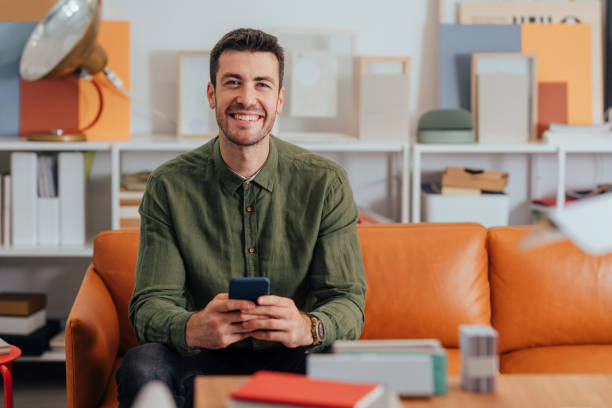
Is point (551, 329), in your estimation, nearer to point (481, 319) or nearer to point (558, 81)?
point (481, 319)

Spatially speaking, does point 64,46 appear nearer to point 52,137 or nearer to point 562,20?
point 52,137

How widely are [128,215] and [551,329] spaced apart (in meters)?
1.55

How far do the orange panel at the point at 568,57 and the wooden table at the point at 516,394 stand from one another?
200 centimetres

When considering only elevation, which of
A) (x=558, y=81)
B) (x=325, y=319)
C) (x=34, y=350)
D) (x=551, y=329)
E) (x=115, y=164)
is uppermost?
(x=558, y=81)

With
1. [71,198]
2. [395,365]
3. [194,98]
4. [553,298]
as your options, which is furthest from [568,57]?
[395,365]

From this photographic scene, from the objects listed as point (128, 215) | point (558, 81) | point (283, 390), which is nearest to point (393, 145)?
point (558, 81)

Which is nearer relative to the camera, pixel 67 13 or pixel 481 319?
pixel 481 319

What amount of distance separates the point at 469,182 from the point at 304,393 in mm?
1965

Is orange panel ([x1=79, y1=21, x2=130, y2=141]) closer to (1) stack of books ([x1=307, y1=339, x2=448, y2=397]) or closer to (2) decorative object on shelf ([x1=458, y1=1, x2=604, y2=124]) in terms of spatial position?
(2) decorative object on shelf ([x1=458, y1=1, x2=604, y2=124])

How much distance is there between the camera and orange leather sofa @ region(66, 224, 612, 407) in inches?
83.2

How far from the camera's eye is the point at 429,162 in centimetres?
310

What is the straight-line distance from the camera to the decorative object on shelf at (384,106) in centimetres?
279

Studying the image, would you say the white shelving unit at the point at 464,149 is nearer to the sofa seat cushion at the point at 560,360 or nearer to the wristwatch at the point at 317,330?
the sofa seat cushion at the point at 560,360

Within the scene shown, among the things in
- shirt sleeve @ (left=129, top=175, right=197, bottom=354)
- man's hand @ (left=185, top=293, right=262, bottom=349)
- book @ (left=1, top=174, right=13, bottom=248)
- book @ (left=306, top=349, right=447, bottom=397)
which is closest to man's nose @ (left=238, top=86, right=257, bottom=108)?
shirt sleeve @ (left=129, top=175, right=197, bottom=354)
